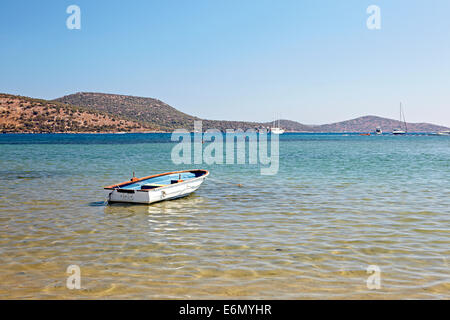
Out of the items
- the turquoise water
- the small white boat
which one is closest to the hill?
the turquoise water

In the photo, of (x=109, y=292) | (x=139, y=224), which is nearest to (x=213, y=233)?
(x=139, y=224)

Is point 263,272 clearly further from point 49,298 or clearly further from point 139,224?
point 139,224

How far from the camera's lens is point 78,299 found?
7574 mm

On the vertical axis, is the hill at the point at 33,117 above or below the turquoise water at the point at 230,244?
above

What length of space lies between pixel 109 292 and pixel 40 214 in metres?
9.27
